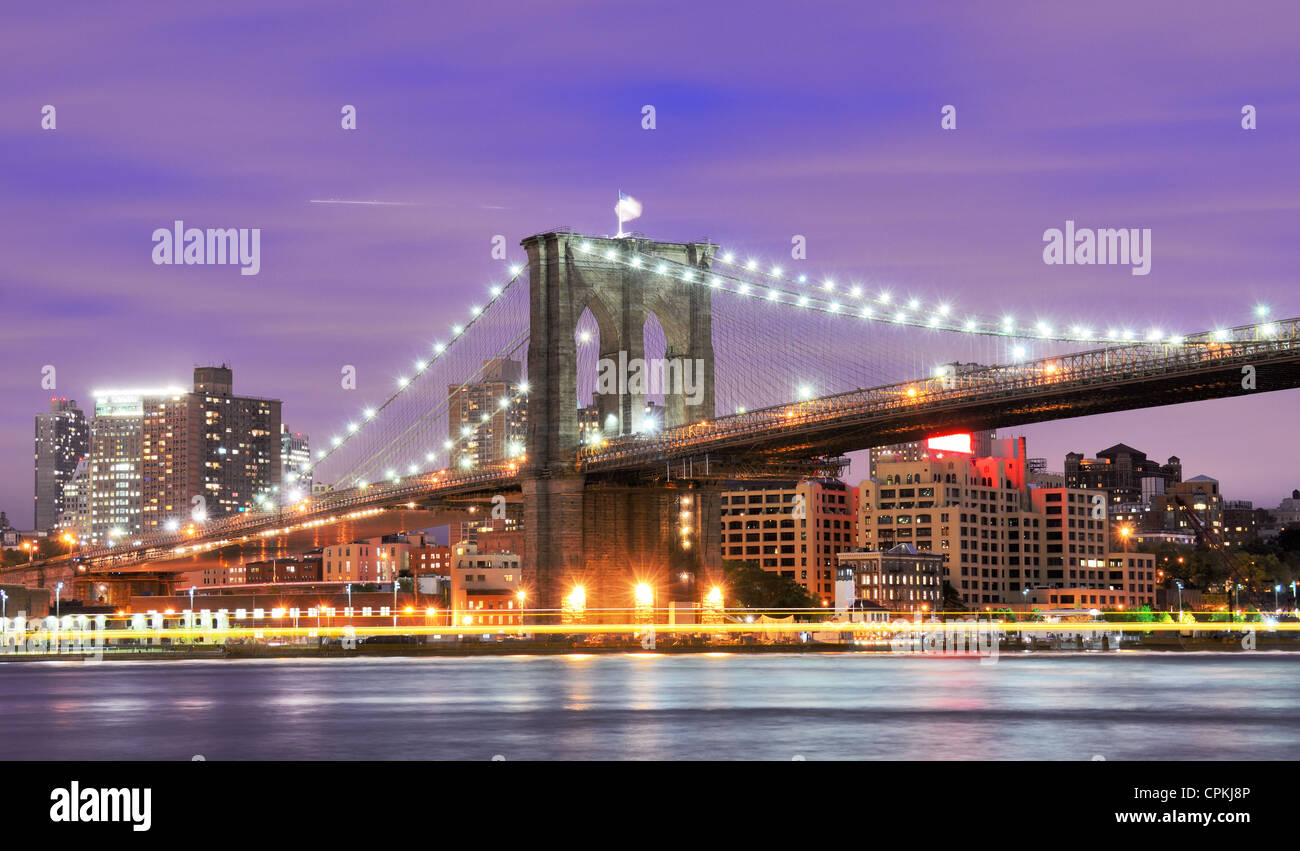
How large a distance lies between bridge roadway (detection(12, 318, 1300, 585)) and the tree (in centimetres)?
2972

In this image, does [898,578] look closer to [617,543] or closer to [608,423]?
[608,423]

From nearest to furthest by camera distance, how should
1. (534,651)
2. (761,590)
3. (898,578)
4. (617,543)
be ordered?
(534,651)
(617,543)
(761,590)
(898,578)

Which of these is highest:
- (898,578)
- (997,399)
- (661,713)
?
(997,399)

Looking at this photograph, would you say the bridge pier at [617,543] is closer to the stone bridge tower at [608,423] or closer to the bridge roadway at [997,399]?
the stone bridge tower at [608,423]

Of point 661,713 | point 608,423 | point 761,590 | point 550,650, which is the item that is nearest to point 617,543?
point 608,423

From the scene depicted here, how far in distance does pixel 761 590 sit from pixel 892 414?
215 ft

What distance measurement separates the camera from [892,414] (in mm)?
79750

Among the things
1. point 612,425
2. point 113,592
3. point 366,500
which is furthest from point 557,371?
point 113,592

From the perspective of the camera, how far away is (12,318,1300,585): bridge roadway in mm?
68125

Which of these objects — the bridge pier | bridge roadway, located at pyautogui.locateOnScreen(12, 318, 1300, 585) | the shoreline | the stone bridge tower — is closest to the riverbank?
the shoreline

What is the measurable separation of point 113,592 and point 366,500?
68089 mm
